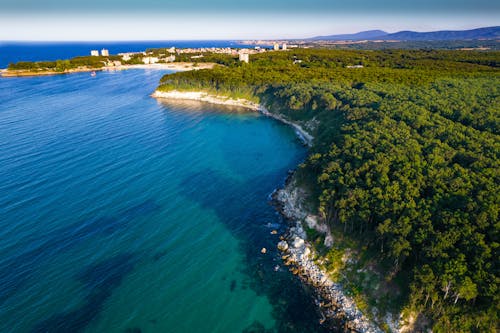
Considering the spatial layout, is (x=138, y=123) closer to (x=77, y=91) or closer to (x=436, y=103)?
(x=77, y=91)

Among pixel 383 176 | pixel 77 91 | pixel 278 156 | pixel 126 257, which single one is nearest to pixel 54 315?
pixel 126 257

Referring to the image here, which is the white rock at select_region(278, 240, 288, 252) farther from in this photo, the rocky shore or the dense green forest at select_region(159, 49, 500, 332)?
the dense green forest at select_region(159, 49, 500, 332)

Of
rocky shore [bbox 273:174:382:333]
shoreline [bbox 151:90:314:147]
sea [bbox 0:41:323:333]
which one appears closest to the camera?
rocky shore [bbox 273:174:382:333]

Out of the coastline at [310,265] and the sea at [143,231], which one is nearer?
the coastline at [310,265]

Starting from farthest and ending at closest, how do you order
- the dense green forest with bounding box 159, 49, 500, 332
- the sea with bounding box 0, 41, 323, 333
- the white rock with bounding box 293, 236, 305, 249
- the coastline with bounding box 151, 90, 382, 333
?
the white rock with bounding box 293, 236, 305, 249 → the sea with bounding box 0, 41, 323, 333 → the coastline with bounding box 151, 90, 382, 333 → the dense green forest with bounding box 159, 49, 500, 332

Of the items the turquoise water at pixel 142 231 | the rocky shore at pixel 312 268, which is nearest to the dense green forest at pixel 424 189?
the rocky shore at pixel 312 268

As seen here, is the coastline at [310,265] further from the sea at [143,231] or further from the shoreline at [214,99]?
the shoreline at [214,99]

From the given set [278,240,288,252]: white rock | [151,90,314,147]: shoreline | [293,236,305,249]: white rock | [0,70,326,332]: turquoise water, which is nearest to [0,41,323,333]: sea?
[0,70,326,332]: turquoise water

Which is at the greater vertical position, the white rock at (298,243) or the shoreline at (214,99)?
the shoreline at (214,99)
